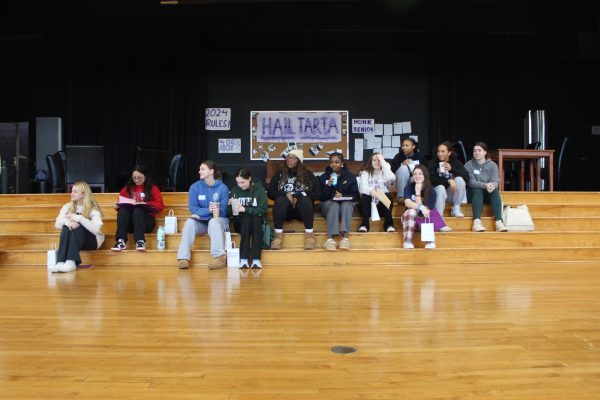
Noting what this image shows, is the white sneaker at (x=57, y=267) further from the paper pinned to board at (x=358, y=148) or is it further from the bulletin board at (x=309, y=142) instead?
the paper pinned to board at (x=358, y=148)

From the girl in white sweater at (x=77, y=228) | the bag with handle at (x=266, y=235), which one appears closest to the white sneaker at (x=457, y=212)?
the bag with handle at (x=266, y=235)

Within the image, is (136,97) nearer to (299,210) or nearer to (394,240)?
(299,210)

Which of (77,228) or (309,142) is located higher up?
(309,142)

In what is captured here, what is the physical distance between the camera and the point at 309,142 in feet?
33.1

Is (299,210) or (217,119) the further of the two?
(217,119)

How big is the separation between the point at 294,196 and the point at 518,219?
8.59ft

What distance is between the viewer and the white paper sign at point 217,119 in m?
10.2

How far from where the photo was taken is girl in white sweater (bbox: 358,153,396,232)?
5.86 m

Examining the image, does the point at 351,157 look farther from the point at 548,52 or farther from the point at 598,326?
the point at 598,326

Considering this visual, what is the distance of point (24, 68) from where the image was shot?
35.3ft

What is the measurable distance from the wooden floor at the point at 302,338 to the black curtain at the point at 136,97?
20.4 feet

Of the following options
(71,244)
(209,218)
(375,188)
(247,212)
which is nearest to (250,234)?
(247,212)

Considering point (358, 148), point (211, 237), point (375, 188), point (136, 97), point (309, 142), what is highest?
point (136, 97)

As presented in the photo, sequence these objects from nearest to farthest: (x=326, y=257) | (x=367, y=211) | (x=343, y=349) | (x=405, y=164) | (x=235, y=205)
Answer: (x=343, y=349) → (x=235, y=205) → (x=326, y=257) → (x=367, y=211) → (x=405, y=164)
